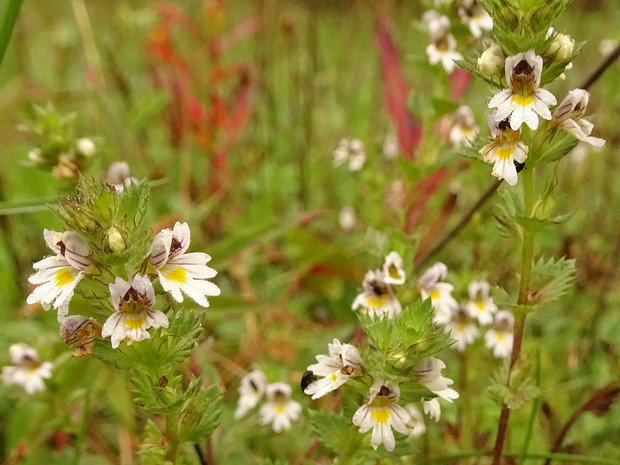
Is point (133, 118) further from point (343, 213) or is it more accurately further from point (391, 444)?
point (391, 444)

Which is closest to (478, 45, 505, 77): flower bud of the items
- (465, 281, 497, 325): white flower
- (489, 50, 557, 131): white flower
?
(489, 50, 557, 131): white flower

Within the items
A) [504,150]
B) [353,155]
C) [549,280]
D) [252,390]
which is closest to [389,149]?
[353,155]

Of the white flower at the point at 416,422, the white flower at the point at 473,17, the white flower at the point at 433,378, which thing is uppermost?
the white flower at the point at 473,17

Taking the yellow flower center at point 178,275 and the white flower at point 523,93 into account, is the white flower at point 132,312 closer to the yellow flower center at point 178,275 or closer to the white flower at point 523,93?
the yellow flower center at point 178,275

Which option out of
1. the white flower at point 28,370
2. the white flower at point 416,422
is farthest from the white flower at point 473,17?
the white flower at point 28,370

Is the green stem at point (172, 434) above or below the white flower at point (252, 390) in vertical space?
below

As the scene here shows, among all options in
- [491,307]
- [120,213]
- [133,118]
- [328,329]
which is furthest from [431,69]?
[133,118]
